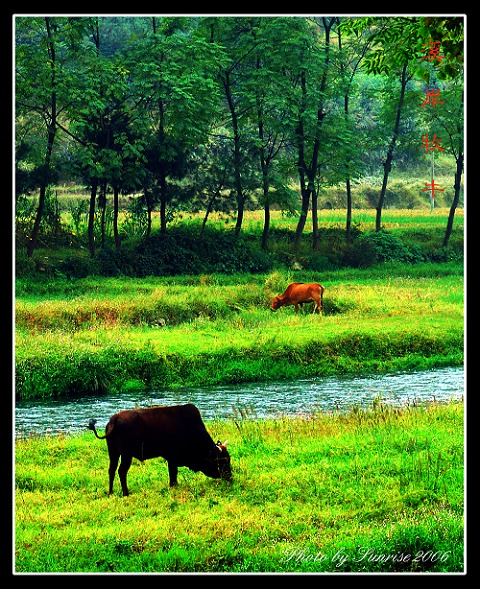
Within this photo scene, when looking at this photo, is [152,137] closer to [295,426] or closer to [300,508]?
[295,426]

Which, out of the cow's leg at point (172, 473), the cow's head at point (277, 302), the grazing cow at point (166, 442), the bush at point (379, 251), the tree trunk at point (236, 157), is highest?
the tree trunk at point (236, 157)

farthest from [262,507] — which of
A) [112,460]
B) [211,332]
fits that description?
[211,332]

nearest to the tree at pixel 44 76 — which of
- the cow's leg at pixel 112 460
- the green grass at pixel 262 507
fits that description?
the green grass at pixel 262 507

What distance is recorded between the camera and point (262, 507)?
8156 millimetres

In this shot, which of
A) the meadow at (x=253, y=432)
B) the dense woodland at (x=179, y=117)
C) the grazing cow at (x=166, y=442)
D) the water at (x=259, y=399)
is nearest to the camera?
the meadow at (x=253, y=432)

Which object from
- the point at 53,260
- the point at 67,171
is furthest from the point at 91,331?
the point at 67,171

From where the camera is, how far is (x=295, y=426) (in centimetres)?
1094

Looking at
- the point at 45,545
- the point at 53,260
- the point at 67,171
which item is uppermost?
the point at 67,171

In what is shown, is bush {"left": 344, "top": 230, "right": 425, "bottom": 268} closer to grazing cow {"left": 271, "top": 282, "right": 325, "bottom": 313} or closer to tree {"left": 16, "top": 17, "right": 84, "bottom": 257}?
grazing cow {"left": 271, "top": 282, "right": 325, "bottom": 313}

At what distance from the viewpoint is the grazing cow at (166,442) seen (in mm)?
8305

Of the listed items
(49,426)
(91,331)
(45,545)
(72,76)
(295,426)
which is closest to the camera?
(45,545)

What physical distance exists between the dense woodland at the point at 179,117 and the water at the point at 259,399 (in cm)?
526

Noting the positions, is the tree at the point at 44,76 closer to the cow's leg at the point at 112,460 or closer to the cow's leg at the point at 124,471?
the cow's leg at the point at 112,460

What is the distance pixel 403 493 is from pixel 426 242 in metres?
15.9
